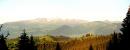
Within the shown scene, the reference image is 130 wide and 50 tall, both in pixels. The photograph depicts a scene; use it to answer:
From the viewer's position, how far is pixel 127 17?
26766 millimetres

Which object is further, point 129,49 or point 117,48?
point 117,48

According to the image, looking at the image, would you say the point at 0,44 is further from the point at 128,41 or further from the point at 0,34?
the point at 128,41

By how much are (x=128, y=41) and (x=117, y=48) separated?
217 cm

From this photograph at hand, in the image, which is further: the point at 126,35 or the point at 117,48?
the point at 117,48

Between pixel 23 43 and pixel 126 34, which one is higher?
pixel 126 34

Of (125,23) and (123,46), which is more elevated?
(125,23)

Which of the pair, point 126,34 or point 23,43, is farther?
point 23,43

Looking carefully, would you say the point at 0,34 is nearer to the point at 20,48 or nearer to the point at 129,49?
the point at 20,48

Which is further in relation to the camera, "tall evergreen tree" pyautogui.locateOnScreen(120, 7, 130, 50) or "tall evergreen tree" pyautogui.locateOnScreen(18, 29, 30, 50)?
"tall evergreen tree" pyautogui.locateOnScreen(18, 29, 30, 50)

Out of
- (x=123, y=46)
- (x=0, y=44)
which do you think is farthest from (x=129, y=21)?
(x=0, y=44)

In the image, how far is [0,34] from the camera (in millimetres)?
26438

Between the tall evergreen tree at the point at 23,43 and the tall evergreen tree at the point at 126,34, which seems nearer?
the tall evergreen tree at the point at 126,34

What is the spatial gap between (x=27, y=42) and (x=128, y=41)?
8.63 m

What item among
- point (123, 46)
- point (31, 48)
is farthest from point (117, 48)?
point (31, 48)
